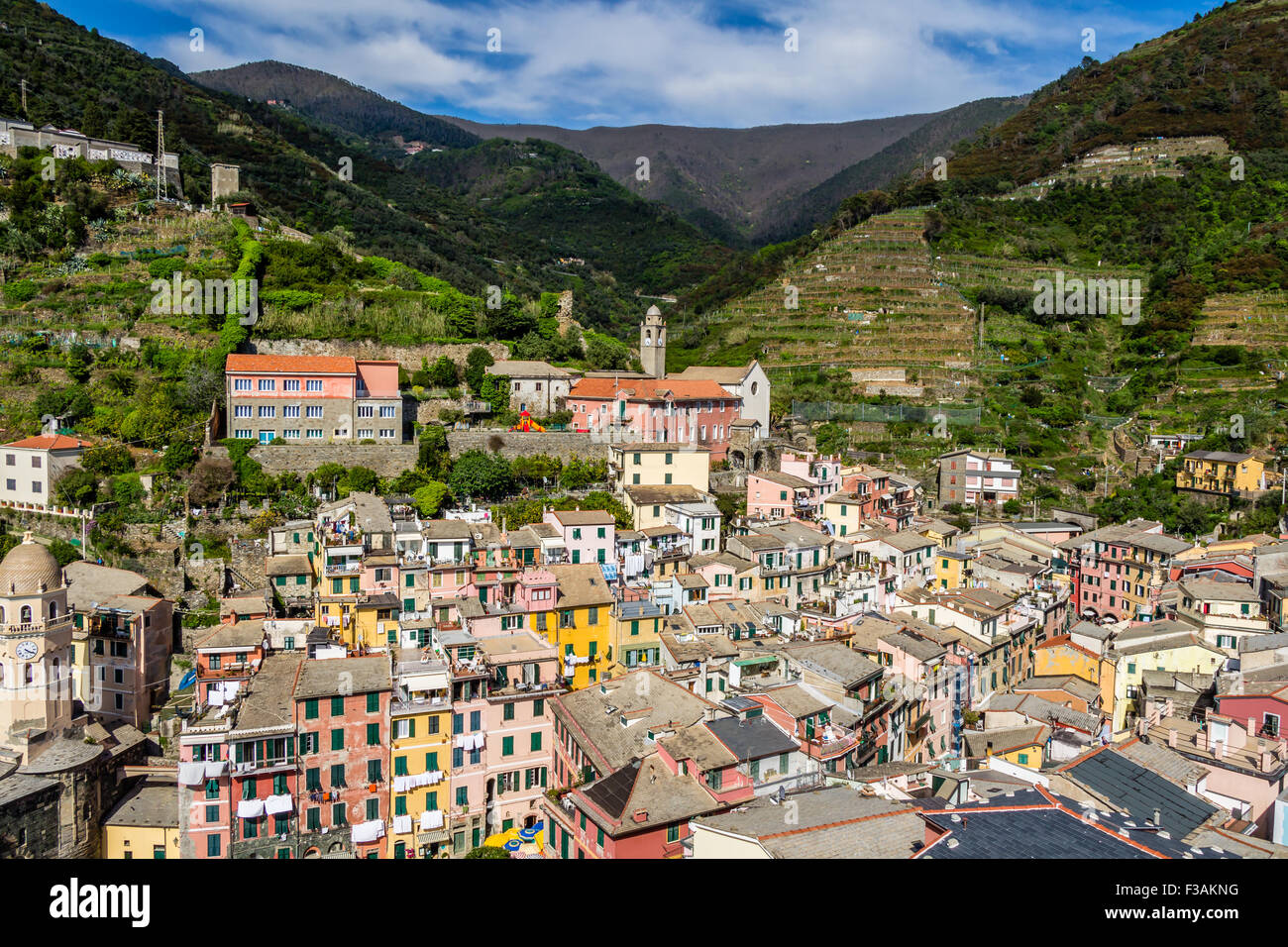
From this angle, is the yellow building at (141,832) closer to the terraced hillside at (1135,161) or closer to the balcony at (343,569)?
the balcony at (343,569)

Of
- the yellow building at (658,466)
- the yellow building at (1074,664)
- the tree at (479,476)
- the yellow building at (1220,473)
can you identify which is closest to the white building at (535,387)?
the yellow building at (658,466)

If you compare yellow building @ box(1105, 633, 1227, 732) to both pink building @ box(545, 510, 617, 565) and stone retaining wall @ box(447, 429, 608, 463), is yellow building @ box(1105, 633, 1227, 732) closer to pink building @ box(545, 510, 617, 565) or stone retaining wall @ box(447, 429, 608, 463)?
pink building @ box(545, 510, 617, 565)

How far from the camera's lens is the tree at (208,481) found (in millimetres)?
24141

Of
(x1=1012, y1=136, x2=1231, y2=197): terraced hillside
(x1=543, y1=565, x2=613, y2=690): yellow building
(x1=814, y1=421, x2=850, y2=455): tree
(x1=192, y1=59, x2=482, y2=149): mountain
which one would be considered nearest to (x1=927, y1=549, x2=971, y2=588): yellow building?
(x1=814, y1=421, x2=850, y2=455): tree

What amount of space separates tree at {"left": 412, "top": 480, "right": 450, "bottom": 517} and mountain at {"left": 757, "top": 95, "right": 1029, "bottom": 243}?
280ft

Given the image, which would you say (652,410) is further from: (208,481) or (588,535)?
(208,481)

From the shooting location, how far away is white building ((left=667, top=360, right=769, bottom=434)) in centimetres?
3559

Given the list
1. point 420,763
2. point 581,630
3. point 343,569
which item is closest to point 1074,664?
point 581,630

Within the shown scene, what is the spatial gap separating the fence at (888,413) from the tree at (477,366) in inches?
592

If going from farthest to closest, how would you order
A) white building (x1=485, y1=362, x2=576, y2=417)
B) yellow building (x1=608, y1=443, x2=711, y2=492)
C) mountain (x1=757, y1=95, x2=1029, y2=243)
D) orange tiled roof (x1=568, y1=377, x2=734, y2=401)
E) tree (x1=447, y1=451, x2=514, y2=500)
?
mountain (x1=757, y1=95, x2=1029, y2=243), white building (x1=485, y1=362, x2=576, y2=417), orange tiled roof (x1=568, y1=377, x2=734, y2=401), yellow building (x1=608, y1=443, x2=711, y2=492), tree (x1=447, y1=451, x2=514, y2=500)

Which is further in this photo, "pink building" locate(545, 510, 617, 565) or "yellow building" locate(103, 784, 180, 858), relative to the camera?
"pink building" locate(545, 510, 617, 565)

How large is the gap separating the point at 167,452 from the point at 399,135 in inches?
4923

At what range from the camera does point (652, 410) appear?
3147 centimetres

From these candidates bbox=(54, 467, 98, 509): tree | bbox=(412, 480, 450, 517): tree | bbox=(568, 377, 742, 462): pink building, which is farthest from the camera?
bbox=(568, 377, 742, 462): pink building
